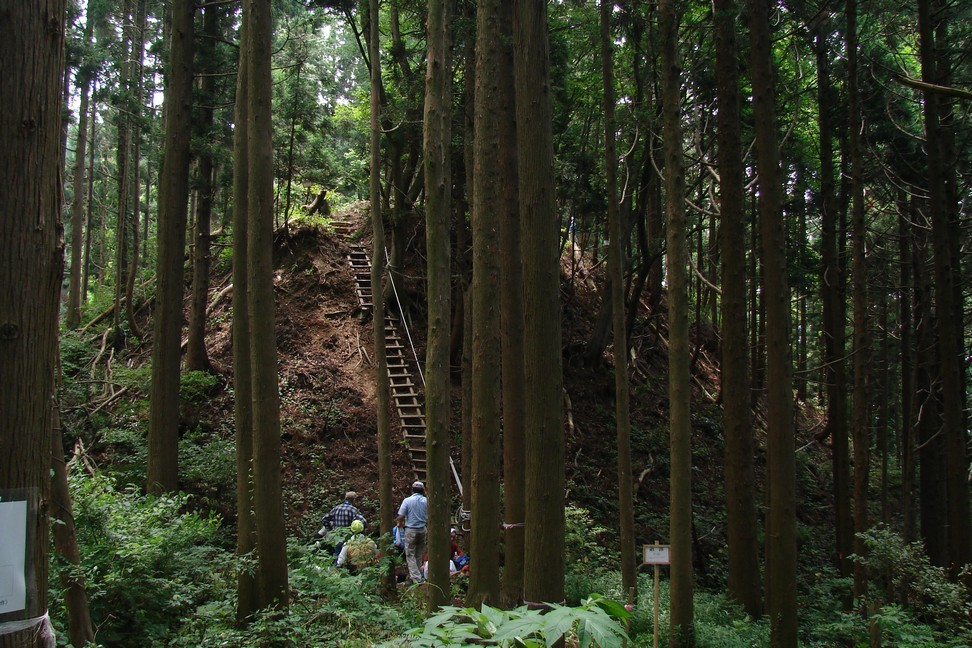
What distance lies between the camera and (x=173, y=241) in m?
12.1

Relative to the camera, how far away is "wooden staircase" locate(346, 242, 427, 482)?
618 inches

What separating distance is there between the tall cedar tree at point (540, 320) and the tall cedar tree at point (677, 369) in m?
2.29

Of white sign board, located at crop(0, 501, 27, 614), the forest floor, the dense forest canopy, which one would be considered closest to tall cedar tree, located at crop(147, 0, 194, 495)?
the dense forest canopy

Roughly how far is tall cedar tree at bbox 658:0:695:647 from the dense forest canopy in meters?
0.06

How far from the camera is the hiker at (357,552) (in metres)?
9.25

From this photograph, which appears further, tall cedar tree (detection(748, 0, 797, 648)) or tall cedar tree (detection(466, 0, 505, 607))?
tall cedar tree (detection(748, 0, 797, 648))

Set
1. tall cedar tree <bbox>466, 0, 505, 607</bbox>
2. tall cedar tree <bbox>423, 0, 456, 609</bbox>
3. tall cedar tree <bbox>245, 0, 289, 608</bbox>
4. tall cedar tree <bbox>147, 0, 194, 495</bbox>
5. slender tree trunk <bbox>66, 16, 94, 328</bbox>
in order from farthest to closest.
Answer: slender tree trunk <bbox>66, 16, 94, 328</bbox> → tall cedar tree <bbox>147, 0, 194, 495</bbox> → tall cedar tree <bbox>423, 0, 456, 609</bbox> → tall cedar tree <bbox>466, 0, 505, 607</bbox> → tall cedar tree <bbox>245, 0, 289, 608</bbox>

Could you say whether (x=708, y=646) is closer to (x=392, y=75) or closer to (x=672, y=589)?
(x=672, y=589)

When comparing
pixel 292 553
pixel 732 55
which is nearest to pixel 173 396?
pixel 292 553

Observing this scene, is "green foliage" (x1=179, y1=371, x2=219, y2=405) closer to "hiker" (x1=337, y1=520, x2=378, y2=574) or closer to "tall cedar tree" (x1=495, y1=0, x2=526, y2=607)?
"hiker" (x1=337, y1=520, x2=378, y2=574)

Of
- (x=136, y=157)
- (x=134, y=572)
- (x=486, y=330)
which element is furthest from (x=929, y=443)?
(x=136, y=157)

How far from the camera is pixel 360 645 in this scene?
6.36 metres

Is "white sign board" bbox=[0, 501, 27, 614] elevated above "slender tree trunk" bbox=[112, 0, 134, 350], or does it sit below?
below

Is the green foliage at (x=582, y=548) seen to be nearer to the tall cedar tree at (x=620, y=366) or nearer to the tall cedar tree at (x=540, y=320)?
the tall cedar tree at (x=620, y=366)
